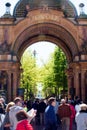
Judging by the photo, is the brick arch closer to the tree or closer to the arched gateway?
the arched gateway

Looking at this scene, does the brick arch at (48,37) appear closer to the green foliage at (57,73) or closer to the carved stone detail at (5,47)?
the carved stone detail at (5,47)

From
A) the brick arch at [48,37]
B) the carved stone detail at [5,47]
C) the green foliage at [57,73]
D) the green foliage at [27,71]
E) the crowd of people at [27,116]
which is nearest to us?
the crowd of people at [27,116]

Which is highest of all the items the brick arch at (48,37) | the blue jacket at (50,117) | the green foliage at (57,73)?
the brick arch at (48,37)

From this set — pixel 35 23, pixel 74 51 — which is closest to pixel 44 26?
pixel 35 23

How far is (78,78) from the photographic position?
1275 inches

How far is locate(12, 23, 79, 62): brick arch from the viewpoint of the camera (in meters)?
32.6

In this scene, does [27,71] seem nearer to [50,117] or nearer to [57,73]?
[57,73]

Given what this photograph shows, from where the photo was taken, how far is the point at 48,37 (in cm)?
3759

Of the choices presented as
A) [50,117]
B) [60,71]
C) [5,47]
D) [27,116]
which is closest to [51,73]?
[60,71]

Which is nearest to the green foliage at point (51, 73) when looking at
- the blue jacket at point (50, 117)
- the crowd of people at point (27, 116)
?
the crowd of people at point (27, 116)

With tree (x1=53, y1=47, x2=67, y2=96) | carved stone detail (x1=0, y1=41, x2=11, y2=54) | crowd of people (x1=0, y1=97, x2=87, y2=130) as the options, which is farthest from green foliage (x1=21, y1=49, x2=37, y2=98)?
crowd of people (x1=0, y1=97, x2=87, y2=130)

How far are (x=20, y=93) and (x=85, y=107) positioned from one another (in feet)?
67.1

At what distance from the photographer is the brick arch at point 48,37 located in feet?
107

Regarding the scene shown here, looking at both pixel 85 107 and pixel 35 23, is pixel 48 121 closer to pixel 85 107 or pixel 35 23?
pixel 85 107
